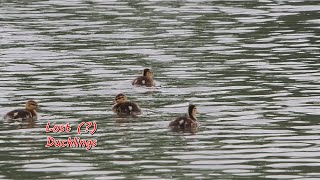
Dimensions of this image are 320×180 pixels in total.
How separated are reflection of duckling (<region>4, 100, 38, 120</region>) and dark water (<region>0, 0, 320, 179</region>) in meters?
0.13

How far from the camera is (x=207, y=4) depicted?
110ft

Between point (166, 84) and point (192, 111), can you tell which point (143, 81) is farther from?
point (192, 111)

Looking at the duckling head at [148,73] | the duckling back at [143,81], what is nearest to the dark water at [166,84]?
the duckling back at [143,81]

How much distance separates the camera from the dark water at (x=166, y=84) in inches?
566

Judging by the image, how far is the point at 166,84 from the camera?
69.3 feet

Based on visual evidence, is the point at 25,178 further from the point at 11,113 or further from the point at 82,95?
the point at 82,95

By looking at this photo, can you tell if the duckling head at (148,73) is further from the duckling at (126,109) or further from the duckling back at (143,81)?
the duckling at (126,109)

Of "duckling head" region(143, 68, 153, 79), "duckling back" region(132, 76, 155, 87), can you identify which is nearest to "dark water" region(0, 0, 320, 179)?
"duckling back" region(132, 76, 155, 87)

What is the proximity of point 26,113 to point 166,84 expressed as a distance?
4470 mm

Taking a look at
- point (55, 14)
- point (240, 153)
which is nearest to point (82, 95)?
point (240, 153)

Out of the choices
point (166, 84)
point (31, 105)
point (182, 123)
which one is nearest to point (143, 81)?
point (166, 84)

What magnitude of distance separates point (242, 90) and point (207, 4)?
1362 cm

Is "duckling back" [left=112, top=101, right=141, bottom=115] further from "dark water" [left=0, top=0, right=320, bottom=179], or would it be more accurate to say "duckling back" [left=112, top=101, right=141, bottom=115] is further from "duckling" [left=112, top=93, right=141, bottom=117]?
"dark water" [left=0, top=0, right=320, bottom=179]

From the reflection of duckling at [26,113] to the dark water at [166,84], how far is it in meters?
0.13
